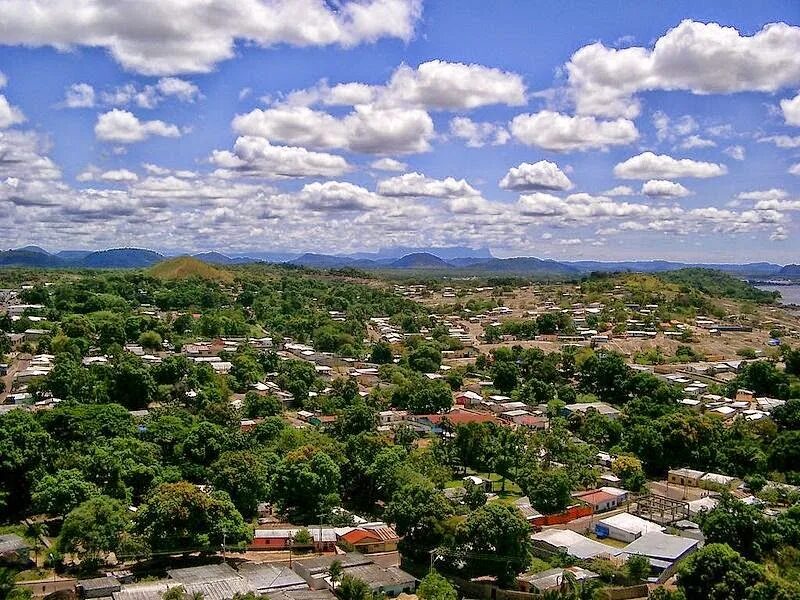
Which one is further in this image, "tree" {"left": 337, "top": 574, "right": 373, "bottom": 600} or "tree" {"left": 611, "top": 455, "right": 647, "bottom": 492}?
"tree" {"left": 611, "top": 455, "right": 647, "bottom": 492}

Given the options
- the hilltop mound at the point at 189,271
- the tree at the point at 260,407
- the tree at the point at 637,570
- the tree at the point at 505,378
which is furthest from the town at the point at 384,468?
the hilltop mound at the point at 189,271

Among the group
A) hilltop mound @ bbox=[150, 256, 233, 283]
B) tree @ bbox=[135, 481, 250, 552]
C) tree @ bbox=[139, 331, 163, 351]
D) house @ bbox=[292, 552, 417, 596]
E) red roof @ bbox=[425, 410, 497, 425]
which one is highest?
hilltop mound @ bbox=[150, 256, 233, 283]

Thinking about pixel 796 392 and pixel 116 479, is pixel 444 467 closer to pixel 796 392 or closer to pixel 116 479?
pixel 116 479

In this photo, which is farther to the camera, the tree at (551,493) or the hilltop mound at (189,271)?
the hilltop mound at (189,271)

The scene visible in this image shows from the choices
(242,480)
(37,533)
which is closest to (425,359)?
(242,480)

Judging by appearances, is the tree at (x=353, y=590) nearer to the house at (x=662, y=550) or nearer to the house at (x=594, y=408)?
the house at (x=662, y=550)

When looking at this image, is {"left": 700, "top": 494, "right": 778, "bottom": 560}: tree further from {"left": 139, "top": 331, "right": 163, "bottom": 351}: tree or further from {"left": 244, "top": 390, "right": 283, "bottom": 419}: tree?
{"left": 139, "top": 331, "right": 163, "bottom": 351}: tree

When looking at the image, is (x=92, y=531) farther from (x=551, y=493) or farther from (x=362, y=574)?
(x=551, y=493)

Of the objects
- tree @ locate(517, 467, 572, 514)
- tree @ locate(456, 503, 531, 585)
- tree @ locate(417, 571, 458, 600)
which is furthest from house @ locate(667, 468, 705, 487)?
tree @ locate(417, 571, 458, 600)

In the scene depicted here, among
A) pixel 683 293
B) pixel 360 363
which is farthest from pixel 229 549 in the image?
pixel 683 293
